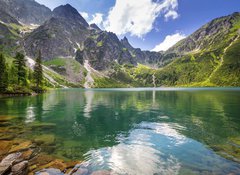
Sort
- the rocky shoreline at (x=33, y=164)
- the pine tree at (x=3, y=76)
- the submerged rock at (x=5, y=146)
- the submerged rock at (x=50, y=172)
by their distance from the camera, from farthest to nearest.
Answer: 1. the pine tree at (x=3, y=76)
2. the submerged rock at (x=5, y=146)
3. the submerged rock at (x=50, y=172)
4. the rocky shoreline at (x=33, y=164)

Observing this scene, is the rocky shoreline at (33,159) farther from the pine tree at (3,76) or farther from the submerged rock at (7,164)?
the pine tree at (3,76)

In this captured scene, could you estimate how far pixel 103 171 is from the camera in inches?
630

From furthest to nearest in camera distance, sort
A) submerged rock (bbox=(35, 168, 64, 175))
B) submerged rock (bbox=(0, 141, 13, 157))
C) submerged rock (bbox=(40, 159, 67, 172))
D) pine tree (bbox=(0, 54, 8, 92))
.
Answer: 1. pine tree (bbox=(0, 54, 8, 92))
2. submerged rock (bbox=(0, 141, 13, 157))
3. submerged rock (bbox=(40, 159, 67, 172))
4. submerged rock (bbox=(35, 168, 64, 175))

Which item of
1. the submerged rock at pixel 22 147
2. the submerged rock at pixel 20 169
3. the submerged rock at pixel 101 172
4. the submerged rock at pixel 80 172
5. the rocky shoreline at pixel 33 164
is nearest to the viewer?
the submerged rock at pixel 20 169

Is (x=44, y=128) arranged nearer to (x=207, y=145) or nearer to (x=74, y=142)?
(x=74, y=142)

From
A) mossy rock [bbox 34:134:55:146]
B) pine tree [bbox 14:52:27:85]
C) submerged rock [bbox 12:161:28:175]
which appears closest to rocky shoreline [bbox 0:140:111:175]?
submerged rock [bbox 12:161:28:175]

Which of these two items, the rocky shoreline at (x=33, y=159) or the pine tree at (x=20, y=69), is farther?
the pine tree at (x=20, y=69)

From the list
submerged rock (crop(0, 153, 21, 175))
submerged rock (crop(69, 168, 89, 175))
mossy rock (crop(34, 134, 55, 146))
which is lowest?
submerged rock (crop(69, 168, 89, 175))

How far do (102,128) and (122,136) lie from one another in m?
6.17

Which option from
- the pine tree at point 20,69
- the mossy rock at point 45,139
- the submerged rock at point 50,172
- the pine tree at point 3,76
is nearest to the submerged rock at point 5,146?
the mossy rock at point 45,139

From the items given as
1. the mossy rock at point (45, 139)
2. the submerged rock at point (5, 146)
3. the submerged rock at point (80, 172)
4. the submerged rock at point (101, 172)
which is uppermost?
the submerged rock at point (5, 146)

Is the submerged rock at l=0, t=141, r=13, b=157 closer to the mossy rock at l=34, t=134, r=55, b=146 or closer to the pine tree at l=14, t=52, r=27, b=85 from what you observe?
the mossy rock at l=34, t=134, r=55, b=146

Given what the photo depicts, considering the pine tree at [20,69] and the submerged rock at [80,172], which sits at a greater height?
the pine tree at [20,69]

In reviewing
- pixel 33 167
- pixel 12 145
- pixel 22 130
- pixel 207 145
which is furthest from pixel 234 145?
pixel 22 130
